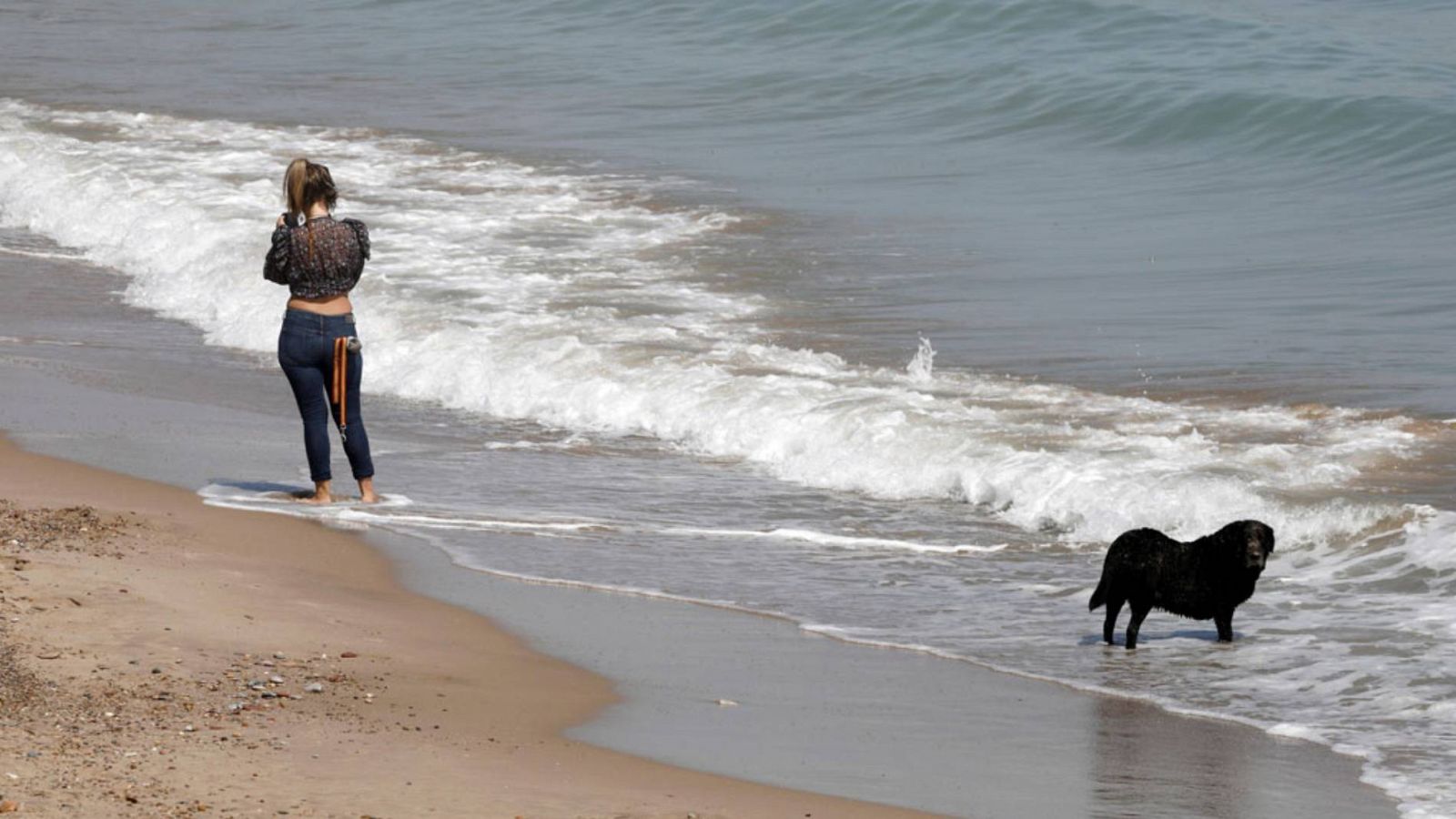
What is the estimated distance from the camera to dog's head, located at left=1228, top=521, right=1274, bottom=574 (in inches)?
318

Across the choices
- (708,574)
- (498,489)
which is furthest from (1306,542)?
(498,489)

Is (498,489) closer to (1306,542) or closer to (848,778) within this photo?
(1306,542)

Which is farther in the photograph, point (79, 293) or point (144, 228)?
point (144, 228)

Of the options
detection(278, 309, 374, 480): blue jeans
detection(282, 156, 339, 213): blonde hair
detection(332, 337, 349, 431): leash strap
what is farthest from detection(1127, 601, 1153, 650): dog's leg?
detection(282, 156, 339, 213): blonde hair

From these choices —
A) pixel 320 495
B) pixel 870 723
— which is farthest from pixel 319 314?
pixel 870 723

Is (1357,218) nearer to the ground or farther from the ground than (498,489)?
farther from the ground

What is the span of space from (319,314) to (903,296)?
22.2ft

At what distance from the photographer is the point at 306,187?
970 cm

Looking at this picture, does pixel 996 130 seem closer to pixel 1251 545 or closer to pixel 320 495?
pixel 320 495

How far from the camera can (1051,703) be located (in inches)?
289

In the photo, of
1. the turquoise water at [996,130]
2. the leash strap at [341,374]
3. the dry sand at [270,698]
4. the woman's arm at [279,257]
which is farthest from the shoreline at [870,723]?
the turquoise water at [996,130]

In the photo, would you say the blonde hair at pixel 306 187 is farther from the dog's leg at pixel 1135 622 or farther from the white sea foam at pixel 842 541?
the dog's leg at pixel 1135 622

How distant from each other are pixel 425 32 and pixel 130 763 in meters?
31.4

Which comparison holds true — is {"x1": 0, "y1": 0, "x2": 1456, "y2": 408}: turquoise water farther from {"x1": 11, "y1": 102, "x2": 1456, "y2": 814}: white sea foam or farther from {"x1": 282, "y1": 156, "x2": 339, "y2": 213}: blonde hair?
{"x1": 282, "y1": 156, "x2": 339, "y2": 213}: blonde hair
